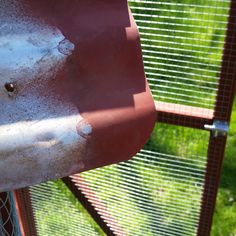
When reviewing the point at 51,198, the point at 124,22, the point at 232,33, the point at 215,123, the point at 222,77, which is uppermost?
the point at 124,22

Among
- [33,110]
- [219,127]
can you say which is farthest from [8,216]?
[219,127]

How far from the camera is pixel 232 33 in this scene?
1148mm

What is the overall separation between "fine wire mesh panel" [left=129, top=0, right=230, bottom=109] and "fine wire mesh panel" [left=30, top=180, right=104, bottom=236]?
1.86 ft

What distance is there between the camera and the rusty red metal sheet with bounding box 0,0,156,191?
0.67m

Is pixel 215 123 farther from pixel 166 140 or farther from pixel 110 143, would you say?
pixel 110 143

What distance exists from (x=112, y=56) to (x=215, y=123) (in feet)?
1.95

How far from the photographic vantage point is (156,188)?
5.02ft

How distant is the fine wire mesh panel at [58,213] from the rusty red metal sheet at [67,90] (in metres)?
0.96

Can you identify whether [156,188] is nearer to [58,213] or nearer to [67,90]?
[58,213]

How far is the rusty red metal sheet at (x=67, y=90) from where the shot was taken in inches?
26.4

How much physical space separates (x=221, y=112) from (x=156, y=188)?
0.41 metres

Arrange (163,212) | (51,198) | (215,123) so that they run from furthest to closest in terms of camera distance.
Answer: (51,198) → (163,212) → (215,123)

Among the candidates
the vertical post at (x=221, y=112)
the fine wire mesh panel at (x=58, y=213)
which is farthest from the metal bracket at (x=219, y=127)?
the fine wire mesh panel at (x=58, y=213)

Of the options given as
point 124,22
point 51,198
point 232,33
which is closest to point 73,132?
point 124,22
